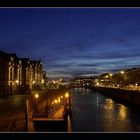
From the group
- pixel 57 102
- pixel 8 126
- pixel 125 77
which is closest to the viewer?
pixel 8 126

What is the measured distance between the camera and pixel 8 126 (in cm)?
1463

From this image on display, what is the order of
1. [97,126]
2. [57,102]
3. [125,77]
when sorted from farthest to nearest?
[125,77], [57,102], [97,126]

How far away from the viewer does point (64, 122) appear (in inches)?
636
